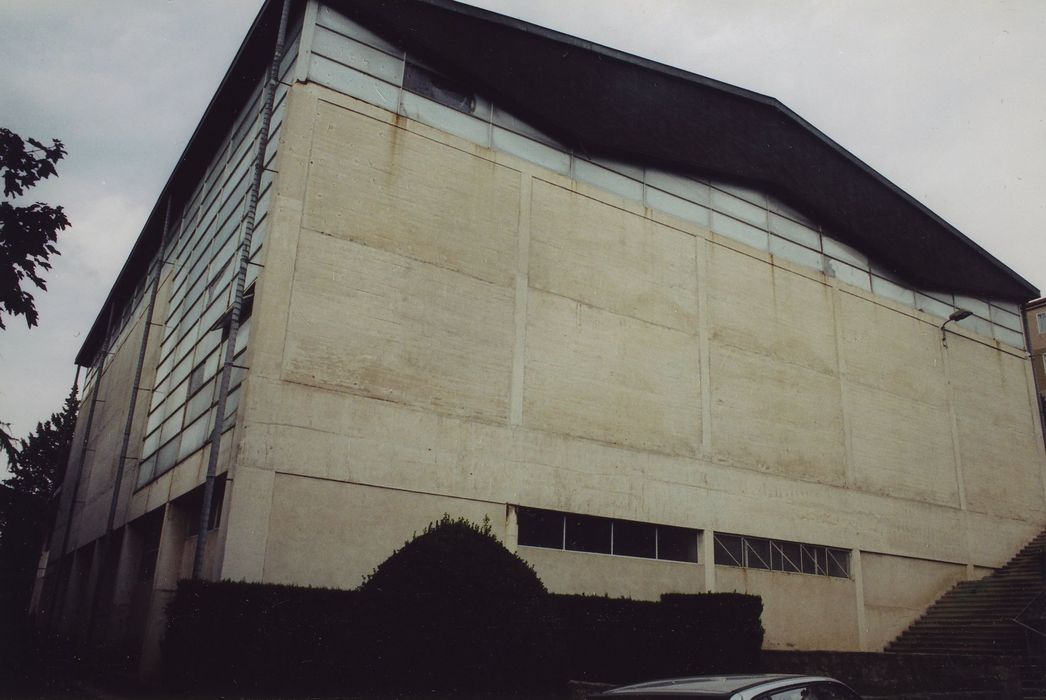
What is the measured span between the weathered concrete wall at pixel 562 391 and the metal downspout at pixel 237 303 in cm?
89

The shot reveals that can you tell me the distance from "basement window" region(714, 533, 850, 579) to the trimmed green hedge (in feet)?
19.5

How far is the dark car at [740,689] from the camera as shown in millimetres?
5754

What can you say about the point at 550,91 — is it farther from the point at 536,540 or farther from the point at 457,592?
the point at 457,592

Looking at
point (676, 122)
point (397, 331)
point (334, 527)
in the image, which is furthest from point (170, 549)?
point (676, 122)

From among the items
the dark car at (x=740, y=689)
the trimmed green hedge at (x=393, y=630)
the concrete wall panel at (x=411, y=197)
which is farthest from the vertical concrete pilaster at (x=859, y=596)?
the dark car at (x=740, y=689)

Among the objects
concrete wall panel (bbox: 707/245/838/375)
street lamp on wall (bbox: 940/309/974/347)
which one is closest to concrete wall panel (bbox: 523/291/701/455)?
concrete wall panel (bbox: 707/245/838/375)

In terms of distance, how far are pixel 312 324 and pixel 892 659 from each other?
44.6 feet

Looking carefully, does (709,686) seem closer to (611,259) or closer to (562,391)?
(562,391)

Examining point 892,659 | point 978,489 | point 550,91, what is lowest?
point 892,659

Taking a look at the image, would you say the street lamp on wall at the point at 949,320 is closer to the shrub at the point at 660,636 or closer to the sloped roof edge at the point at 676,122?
the sloped roof edge at the point at 676,122

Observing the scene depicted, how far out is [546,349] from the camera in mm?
19312

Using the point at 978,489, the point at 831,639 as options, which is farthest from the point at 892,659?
the point at 978,489

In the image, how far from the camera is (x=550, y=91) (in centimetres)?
2058

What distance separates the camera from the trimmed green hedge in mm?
10234
